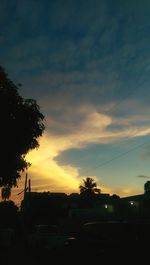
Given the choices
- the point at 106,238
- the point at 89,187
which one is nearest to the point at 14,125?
the point at 106,238

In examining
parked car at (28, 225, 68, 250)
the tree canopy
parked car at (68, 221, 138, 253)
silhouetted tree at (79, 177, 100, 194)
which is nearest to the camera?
parked car at (68, 221, 138, 253)

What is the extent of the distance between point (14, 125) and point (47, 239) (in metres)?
7.08

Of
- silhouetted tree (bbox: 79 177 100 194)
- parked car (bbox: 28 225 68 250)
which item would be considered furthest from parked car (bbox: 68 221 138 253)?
silhouetted tree (bbox: 79 177 100 194)

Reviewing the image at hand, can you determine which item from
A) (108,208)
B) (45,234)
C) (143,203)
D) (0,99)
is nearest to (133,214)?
(143,203)

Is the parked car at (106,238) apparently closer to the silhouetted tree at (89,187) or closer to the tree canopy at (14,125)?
the tree canopy at (14,125)

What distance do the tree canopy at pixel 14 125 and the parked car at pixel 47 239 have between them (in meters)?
4.56

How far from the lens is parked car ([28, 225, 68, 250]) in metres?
19.7

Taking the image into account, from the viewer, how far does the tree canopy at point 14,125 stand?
1638cm

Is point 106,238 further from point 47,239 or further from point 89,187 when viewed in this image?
point 89,187

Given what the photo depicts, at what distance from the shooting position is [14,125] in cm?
1680

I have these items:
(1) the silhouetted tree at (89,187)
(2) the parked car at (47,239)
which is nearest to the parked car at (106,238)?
(2) the parked car at (47,239)

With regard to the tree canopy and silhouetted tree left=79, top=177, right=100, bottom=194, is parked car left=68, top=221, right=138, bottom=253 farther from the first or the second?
silhouetted tree left=79, top=177, right=100, bottom=194

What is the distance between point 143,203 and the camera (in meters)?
51.5

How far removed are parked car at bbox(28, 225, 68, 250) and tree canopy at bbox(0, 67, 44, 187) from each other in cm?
456
